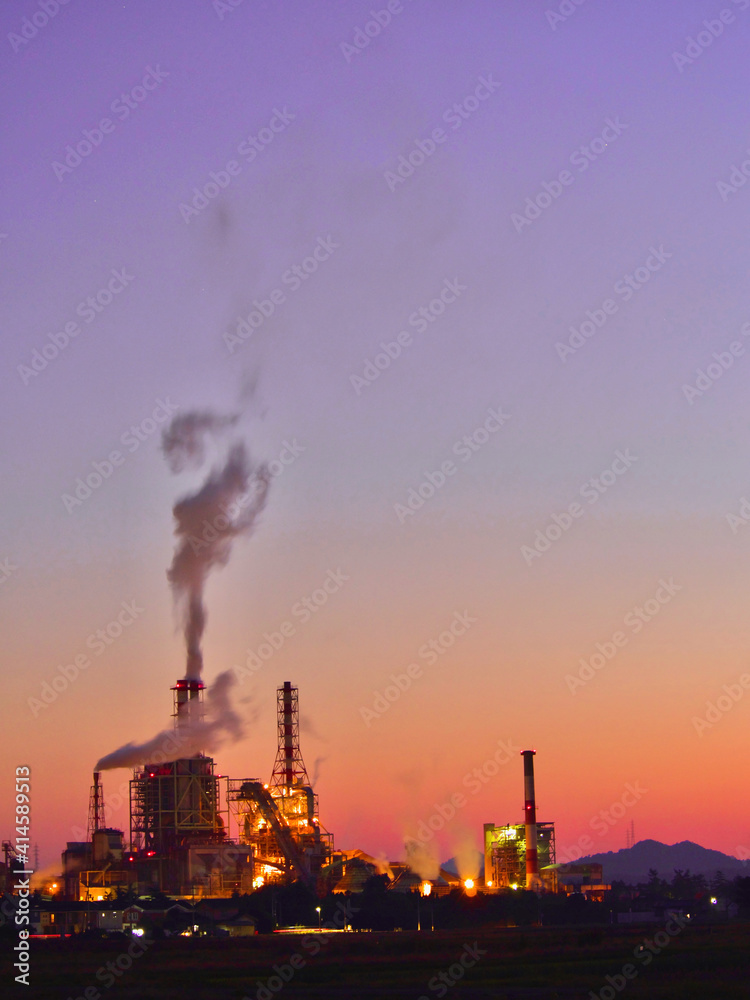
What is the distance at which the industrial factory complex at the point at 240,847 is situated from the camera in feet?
416

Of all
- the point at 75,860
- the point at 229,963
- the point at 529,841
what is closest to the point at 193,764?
the point at 75,860

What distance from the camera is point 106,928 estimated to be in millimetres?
101812

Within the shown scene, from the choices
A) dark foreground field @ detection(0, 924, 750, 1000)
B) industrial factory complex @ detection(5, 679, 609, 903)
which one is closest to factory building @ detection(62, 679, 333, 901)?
industrial factory complex @ detection(5, 679, 609, 903)

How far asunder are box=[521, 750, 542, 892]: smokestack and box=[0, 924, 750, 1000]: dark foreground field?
49.7m

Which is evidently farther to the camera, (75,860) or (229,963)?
(75,860)

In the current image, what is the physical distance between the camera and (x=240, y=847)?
424ft

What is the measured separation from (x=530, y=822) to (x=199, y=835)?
117ft

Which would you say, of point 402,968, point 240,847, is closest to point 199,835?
point 240,847

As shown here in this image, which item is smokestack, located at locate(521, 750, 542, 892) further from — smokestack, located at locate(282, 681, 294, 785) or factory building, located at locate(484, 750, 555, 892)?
smokestack, located at locate(282, 681, 294, 785)

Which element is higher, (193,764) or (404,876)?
(193,764)

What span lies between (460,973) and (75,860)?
83.8 metres

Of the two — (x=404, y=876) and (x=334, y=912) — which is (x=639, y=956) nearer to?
(x=334, y=912)

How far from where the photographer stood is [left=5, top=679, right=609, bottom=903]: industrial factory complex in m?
127

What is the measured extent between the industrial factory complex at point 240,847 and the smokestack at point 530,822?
0.11 meters
